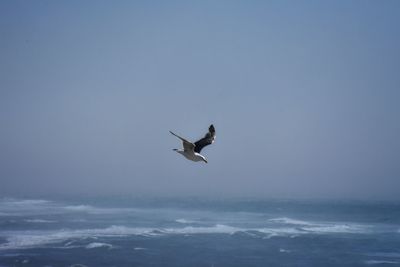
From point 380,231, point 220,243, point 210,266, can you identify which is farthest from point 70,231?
point 380,231

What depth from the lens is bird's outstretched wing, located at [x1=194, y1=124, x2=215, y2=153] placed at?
38.9ft

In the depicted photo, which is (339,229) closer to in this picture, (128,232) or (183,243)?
(183,243)

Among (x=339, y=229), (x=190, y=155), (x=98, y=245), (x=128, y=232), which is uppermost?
(x=339, y=229)

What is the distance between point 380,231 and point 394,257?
77.5 ft

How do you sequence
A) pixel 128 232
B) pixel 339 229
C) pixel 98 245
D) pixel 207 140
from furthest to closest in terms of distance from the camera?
pixel 339 229, pixel 128 232, pixel 98 245, pixel 207 140

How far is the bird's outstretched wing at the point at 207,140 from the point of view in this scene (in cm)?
1185

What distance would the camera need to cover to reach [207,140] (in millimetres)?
11984

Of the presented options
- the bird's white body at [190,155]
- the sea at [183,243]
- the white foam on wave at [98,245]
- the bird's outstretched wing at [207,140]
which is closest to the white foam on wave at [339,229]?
the sea at [183,243]

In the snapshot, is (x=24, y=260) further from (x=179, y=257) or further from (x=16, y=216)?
(x=16, y=216)

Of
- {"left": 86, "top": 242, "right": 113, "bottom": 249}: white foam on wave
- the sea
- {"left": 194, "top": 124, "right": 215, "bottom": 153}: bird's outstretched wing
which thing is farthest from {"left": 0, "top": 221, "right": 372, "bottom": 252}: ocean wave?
{"left": 194, "top": 124, "right": 215, "bottom": 153}: bird's outstretched wing

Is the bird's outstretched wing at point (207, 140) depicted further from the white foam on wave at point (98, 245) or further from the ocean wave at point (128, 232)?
the ocean wave at point (128, 232)

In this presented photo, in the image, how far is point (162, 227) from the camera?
7212 cm

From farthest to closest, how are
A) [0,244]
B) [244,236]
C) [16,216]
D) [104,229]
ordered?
[16,216] < [104,229] < [244,236] < [0,244]

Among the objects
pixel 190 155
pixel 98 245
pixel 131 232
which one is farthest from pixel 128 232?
pixel 190 155
